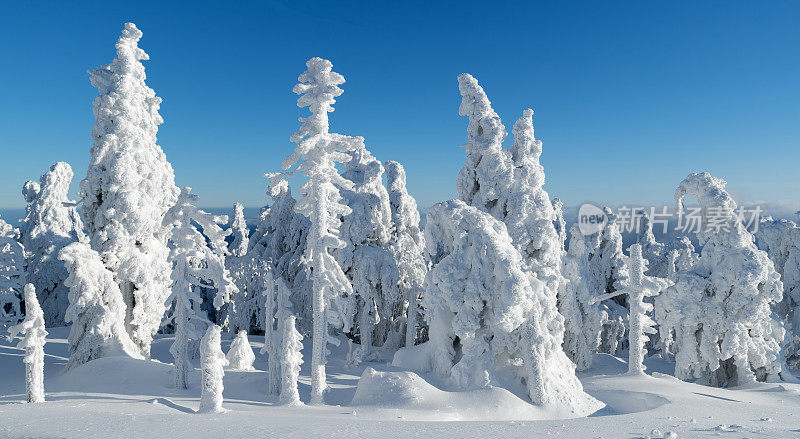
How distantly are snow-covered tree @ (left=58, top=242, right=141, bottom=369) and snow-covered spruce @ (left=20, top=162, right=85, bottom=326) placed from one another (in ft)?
51.9

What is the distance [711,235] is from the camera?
58.0 ft

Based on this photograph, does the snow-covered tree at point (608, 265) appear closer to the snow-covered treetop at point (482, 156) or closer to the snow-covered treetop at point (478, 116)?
the snow-covered treetop at point (482, 156)

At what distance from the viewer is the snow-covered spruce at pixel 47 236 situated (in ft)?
93.2

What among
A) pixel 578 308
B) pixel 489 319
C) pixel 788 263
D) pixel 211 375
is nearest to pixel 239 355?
pixel 211 375

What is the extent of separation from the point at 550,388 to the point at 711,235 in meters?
10.1

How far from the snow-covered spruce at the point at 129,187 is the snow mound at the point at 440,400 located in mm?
9542

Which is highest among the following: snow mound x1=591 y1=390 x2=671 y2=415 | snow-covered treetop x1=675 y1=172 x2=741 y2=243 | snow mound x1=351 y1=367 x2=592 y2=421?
snow-covered treetop x1=675 y1=172 x2=741 y2=243

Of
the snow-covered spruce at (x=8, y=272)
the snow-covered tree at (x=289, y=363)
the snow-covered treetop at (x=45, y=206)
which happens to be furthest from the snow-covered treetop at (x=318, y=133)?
the snow-covered treetop at (x=45, y=206)

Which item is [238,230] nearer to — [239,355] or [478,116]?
[239,355]

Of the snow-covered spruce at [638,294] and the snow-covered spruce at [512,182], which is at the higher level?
the snow-covered spruce at [512,182]

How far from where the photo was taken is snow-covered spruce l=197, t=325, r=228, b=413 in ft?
32.0

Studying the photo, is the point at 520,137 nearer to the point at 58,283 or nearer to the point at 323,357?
the point at 323,357

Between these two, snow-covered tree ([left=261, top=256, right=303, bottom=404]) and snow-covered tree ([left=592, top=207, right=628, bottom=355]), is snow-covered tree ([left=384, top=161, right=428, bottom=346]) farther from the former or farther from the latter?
snow-covered tree ([left=592, top=207, right=628, bottom=355])

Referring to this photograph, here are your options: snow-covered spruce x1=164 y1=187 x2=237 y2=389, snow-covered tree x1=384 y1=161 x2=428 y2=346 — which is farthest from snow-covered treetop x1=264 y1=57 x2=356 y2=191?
snow-covered tree x1=384 y1=161 x2=428 y2=346
